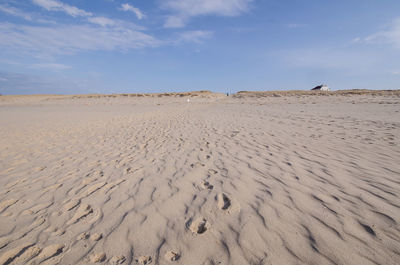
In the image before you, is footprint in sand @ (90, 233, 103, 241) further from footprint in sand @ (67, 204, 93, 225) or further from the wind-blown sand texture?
footprint in sand @ (67, 204, 93, 225)

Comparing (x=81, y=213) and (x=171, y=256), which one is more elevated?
(x=171, y=256)

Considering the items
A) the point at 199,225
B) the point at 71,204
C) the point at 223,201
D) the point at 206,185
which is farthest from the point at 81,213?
the point at 223,201

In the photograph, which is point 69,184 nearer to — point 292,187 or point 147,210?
point 147,210

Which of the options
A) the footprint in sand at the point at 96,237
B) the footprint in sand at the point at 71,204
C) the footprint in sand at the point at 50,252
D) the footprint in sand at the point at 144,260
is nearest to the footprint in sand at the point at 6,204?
the footprint in sand at the point at 71,204

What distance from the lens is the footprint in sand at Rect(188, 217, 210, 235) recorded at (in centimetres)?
214

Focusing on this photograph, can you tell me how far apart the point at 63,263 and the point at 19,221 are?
4.33ft

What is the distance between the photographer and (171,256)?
185 centimetres

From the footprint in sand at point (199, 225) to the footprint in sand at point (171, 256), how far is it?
33cm

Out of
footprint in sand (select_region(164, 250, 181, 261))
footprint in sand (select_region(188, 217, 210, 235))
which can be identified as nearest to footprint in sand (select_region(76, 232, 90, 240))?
footprint in sand (select_region(164, 250, 181, 261))

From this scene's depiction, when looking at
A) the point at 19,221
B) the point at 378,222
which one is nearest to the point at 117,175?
the point at 19,221

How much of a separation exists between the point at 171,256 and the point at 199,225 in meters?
0.50

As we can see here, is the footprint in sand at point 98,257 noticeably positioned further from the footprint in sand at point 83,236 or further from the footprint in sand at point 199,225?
the footprint in sand at point 199,225

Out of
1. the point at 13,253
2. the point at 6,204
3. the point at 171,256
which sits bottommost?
the point at 6,204

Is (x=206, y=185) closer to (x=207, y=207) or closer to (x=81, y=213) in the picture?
(x=207, y=207)
